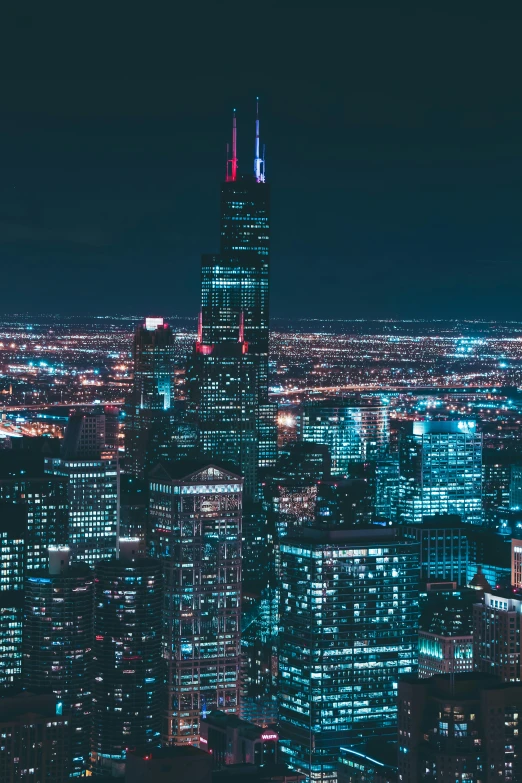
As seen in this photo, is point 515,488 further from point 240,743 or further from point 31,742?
point 31,742

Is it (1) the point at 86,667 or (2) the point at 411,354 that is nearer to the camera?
(1) the point at 86,667

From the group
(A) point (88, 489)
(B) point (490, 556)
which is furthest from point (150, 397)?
(B) point (490, 556)

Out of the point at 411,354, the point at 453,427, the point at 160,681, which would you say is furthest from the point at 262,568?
the point at 411,354

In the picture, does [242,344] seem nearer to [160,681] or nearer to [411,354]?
[411,354]

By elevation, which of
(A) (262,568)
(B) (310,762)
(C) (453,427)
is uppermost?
(C) (453,427)

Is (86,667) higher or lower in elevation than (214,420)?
lower

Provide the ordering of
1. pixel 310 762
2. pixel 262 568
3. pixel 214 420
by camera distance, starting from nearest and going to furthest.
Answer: pixel 310 762
pixel 262 568
pixel 214 420

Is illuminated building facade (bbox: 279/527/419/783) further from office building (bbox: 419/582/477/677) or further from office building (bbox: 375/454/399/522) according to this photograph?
office building (bbox: 375/454/399/522)
